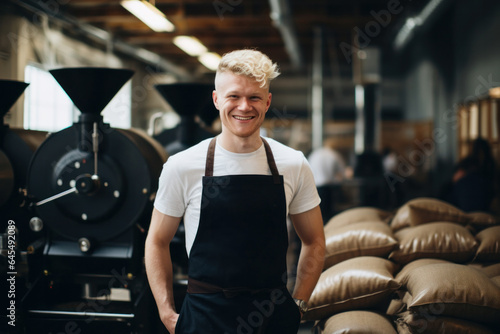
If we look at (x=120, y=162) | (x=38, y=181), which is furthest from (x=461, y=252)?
(x=38, y=181)

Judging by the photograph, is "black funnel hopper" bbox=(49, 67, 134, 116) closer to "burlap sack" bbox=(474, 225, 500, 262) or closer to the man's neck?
the man's neck

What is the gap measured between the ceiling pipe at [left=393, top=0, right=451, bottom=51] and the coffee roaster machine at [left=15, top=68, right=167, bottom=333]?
20.4 ft

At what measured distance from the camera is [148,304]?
2883 mm

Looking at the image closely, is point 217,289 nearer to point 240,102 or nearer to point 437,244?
point 240,102

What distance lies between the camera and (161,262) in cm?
190

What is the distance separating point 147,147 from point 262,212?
4.66 feet

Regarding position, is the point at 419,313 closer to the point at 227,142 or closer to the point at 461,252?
the point at 461,252

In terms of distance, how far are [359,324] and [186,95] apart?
2.31m

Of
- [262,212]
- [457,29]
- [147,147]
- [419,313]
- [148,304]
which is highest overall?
[457,29]

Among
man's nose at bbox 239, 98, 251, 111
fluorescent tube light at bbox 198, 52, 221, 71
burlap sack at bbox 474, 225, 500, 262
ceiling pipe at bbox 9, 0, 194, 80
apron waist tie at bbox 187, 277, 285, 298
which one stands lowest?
burlap sack at bbox 474, 225, 500, 262

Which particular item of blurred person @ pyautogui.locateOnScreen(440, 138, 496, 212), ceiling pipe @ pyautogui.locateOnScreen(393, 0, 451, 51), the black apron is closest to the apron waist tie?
the black apron

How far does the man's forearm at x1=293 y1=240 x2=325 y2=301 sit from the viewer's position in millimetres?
1956

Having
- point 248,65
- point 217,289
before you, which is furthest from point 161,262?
point 248,65

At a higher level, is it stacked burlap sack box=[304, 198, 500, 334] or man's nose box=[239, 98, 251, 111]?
man's nose box=[239, 98, 251, 111]
